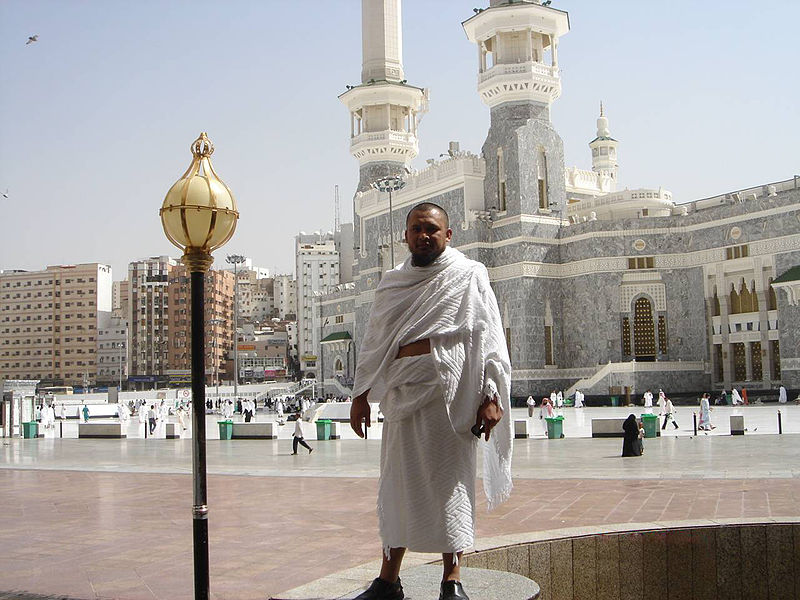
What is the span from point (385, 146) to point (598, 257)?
1630 cm

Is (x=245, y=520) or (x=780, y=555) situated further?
(x=245, y=520)

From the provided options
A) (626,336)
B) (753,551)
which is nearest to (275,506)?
(753,551)

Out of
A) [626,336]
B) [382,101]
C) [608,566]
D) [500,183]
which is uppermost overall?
[382,101]

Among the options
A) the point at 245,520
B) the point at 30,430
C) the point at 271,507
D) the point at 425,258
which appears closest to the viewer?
the point at 425,258

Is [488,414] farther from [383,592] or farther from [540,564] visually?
[540,564]

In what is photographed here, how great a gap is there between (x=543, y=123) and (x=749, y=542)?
3864 cm

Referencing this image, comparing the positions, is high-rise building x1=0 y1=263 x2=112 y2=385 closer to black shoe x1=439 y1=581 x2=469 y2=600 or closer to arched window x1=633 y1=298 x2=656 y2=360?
arched window x1=633 y1=298 x2=656 y2=360

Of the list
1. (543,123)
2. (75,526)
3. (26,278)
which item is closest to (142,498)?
(75,526)

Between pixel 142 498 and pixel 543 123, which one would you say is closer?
pixel 142 498

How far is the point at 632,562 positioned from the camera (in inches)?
170

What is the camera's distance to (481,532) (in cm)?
637

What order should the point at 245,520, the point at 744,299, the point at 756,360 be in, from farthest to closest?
the point at 744,299, the point at 756,360, the point at 245,520

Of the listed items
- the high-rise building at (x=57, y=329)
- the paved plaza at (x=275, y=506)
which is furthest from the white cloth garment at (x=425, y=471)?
the high-rise building at (x=57, y=329)

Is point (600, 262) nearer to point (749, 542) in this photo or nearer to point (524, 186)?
point (524, 186)
